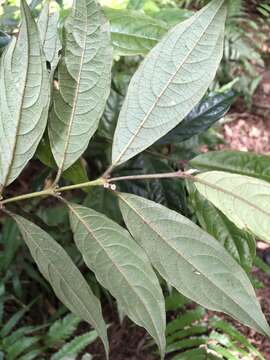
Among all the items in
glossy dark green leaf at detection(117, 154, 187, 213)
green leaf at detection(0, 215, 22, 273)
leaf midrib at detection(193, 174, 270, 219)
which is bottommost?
green leaf at detection(0, 215, 22, 273)

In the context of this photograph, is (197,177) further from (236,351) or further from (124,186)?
(236,351)

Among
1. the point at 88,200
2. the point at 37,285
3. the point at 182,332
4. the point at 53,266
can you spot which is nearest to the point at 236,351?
the point at 182,332

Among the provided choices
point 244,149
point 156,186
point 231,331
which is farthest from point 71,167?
point 244,149

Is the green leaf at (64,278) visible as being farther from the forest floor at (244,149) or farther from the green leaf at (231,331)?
the forest floor at (244,149)

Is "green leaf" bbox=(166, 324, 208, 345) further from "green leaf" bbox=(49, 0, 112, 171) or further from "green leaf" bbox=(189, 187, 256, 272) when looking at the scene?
"green leaf" bbox=(49, 0, 112, 171)

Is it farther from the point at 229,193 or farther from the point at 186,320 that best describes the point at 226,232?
the point at 186,320

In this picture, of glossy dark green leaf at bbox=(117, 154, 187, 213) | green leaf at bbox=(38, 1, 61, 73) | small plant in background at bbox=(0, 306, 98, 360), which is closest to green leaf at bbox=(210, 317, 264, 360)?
small plant in background at bbox=(0, 306, 98, 360)
